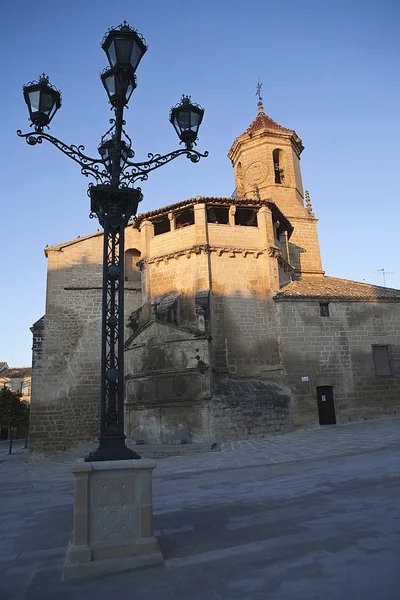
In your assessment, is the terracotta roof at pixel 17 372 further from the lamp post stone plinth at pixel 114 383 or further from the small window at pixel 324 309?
the lamp post stone plinth at pixel 114 383

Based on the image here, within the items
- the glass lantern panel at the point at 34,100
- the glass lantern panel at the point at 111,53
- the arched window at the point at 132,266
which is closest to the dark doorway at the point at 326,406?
the arched window at the point at 132,266

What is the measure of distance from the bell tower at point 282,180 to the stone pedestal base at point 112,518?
21647mm

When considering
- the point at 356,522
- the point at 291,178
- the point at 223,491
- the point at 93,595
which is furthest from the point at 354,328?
the point at 93,595

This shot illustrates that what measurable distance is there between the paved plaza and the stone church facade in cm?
645

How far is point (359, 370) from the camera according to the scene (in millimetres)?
18203

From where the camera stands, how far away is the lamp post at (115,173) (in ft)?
15.3

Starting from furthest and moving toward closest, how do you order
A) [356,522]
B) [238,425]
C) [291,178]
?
[291,178] < [238,425] < [356,522]

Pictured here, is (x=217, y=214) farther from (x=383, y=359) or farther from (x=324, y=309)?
(x=383, y=359)

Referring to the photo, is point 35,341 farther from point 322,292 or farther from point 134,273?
point 322,292

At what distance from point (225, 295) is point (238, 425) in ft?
19.1

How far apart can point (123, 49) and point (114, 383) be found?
4.43 m

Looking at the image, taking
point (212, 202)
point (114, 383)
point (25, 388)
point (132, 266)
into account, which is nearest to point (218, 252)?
point (212, 202)

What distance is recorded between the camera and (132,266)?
881 inches

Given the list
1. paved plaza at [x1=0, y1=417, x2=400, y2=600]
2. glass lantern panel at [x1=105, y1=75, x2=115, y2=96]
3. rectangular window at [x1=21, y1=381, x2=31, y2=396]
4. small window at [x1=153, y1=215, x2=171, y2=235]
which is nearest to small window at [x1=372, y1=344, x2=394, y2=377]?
paved plaza at [x1=0, y1=417, x2=400, y2=600]
